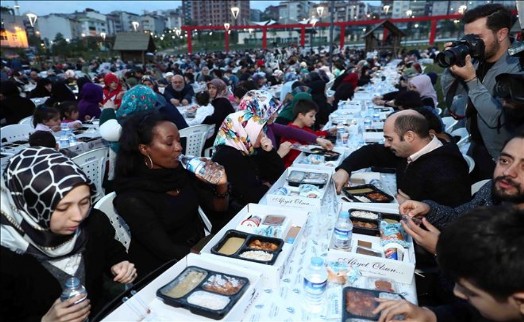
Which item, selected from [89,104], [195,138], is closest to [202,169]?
[195,138]

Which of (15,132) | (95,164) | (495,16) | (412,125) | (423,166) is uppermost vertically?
(495,16)

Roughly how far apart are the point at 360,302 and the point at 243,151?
6.30 ft

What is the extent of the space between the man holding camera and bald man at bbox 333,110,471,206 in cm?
39

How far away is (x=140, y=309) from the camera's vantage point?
4.83 ft

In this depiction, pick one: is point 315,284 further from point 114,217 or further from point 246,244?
point 114,217

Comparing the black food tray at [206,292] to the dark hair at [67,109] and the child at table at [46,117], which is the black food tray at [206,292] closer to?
the child at table at [46,117]

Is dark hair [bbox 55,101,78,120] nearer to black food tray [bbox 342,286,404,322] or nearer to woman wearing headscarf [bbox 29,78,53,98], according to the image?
woman wearing headscarf [bbox 29,78,53,98]

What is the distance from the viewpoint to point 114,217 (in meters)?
2.57

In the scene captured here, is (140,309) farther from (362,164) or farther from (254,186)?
(362,164)

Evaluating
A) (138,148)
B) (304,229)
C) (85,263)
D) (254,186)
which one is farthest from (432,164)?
(85,263)

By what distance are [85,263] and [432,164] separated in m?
2.54

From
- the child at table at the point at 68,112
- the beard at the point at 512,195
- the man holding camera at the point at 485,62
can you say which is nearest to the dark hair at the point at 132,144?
the beard at the point at 512,195

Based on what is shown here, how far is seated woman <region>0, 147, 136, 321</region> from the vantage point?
1496 mm

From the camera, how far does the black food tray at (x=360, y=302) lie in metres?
1.45
